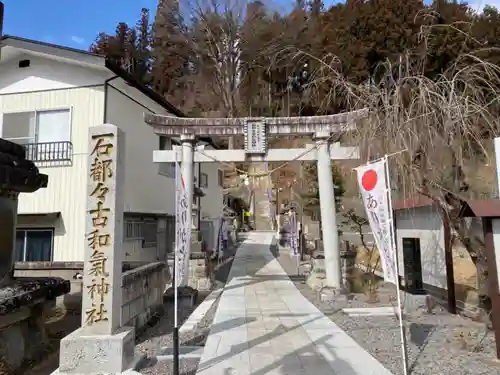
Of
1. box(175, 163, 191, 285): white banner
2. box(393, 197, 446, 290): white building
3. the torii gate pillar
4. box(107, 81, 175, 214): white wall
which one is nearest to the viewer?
box(175, 163, 191, 285): white banner

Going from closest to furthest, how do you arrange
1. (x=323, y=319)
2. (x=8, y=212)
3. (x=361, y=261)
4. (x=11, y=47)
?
(x=8, y=212), (x=323, y=319), (x=11, y=47), (x=361, y=261)

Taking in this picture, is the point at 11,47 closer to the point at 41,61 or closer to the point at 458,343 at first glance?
the point at 41,61

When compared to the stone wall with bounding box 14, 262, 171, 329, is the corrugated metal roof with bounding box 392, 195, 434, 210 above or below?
above

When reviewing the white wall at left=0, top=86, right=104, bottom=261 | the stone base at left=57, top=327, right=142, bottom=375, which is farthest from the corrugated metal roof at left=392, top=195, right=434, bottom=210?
the white wall at left=0, top=86, right=104, bottom=261

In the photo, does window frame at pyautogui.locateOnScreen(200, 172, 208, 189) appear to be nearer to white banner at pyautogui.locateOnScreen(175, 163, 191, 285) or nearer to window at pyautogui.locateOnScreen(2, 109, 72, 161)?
window at pyautogui.locateOnScreen(2, 109, 72, 161)

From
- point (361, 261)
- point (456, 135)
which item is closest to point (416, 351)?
point (456, 135)

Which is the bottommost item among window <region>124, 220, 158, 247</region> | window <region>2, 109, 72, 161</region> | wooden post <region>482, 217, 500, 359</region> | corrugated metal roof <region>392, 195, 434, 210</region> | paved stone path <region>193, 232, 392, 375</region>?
paved stone path <region>193, 232, 392, 375</region>

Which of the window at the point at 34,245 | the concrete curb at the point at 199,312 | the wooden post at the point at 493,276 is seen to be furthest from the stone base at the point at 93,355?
the window at the point at 34,245

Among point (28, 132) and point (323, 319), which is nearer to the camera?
point (323, 319)

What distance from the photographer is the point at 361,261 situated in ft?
57.9

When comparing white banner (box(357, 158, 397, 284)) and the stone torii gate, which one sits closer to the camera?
white banner (box(357, 158, 397, 284))

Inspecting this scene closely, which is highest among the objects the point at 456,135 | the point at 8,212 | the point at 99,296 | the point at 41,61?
the point at 41,61

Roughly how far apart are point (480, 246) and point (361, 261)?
1097 centimetres

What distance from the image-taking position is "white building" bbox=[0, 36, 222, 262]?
13.2m
